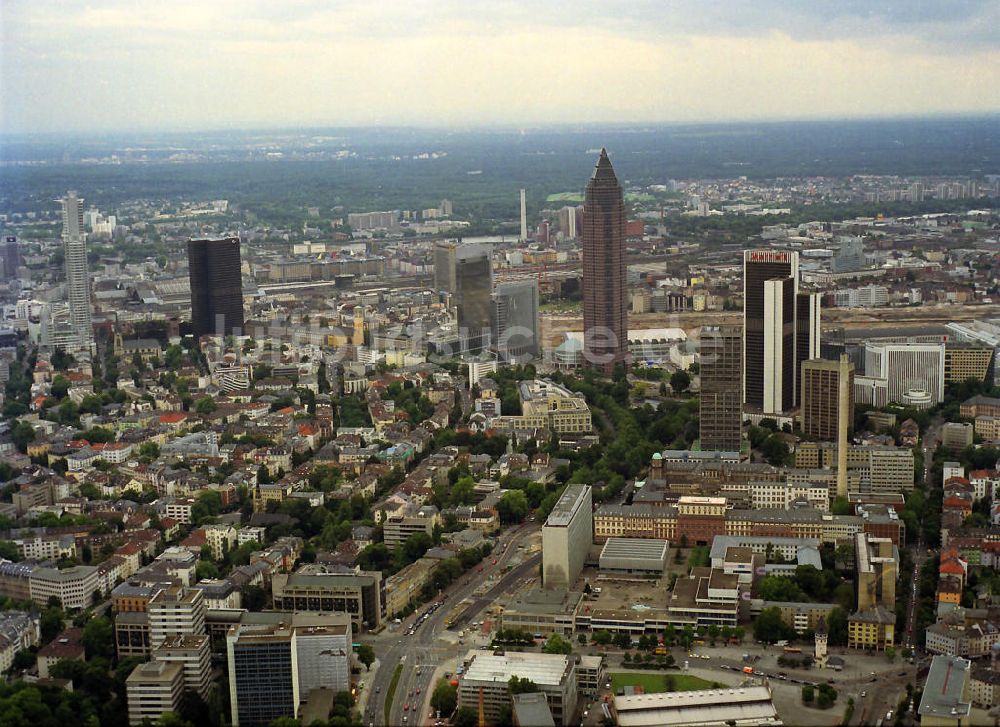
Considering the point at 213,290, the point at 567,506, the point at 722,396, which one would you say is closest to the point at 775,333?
the point at 722,396

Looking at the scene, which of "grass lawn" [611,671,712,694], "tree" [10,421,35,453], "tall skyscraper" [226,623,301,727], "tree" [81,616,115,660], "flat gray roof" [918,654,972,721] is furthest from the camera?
"tree" [10,421,35,453]

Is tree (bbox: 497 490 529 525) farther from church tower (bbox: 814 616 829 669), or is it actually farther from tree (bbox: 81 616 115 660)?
tree (bbox: 81 616 115 660)

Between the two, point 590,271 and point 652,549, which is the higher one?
point 590,271

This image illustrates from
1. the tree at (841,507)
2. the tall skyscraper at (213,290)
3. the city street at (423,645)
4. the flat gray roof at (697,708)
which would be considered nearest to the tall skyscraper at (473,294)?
the tall skyscraper at (213,290)

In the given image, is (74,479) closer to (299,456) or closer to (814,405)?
(299,456)

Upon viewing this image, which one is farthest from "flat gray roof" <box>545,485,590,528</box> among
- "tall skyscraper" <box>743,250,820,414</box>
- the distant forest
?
the distant forest

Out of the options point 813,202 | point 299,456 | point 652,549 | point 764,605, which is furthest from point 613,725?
point 813,202

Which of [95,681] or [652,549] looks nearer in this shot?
[95,681]
